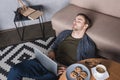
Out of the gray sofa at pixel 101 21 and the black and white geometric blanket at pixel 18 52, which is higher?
the gray sofa at pixel 101 21

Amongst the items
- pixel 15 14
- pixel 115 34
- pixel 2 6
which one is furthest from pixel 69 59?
pixel 2 6

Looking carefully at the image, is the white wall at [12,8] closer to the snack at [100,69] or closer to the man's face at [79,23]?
the man's face at [79,23]

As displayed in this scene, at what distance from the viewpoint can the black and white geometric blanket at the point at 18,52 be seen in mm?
2044

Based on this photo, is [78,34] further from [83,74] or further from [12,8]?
[12,8]

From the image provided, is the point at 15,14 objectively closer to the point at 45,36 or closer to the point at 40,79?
the point at 45,36

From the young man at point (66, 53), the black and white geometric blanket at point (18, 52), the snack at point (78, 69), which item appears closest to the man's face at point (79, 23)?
the young man at point (66, 53)

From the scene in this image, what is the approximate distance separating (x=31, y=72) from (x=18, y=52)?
81 cm

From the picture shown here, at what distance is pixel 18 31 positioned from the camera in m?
2.48

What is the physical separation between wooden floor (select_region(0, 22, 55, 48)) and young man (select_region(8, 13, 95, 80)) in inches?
28.9

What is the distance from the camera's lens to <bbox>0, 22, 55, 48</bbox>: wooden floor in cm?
236

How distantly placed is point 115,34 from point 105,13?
38 centimetres

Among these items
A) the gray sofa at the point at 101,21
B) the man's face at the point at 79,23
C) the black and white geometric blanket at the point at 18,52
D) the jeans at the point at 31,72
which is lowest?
the black and white geometric blanket at the point at 18,52

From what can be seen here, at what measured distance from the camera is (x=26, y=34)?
2.46m

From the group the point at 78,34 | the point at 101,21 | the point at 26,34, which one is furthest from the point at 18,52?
the point at 101,21
